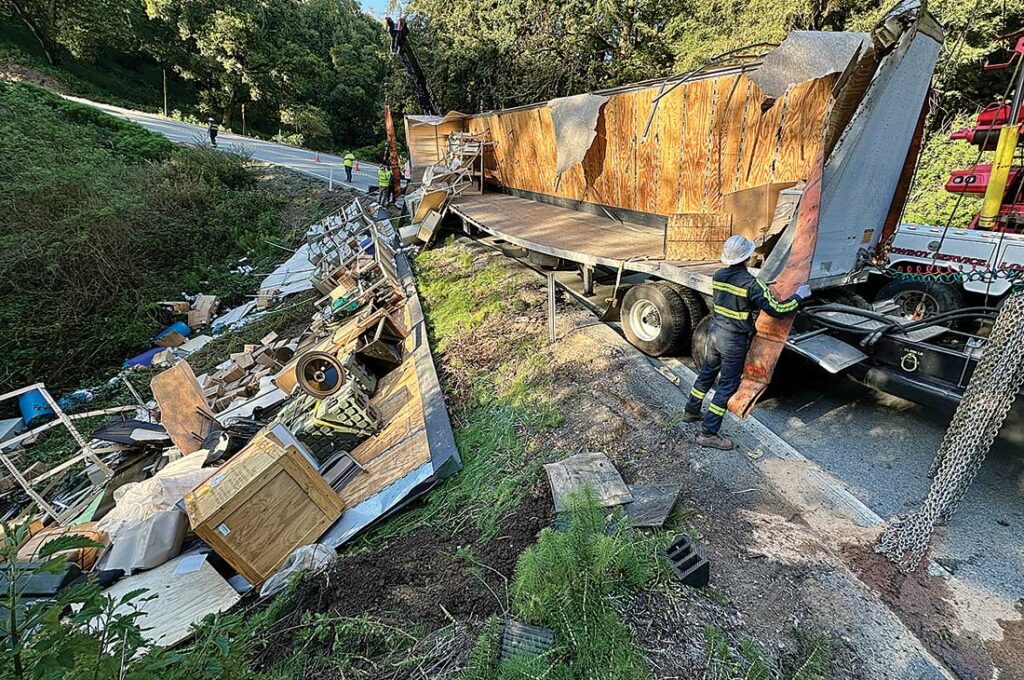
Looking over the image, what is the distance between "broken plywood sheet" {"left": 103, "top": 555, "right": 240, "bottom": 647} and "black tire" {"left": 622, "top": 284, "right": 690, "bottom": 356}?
4360mm

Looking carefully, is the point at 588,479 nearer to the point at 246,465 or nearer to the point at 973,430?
the point at 973,430

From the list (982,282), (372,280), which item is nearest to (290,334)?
(372,280)

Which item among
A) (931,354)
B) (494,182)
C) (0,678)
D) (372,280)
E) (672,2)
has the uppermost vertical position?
(672,2)

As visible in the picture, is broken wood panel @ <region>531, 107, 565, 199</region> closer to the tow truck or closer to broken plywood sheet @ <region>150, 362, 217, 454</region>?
the tow truck

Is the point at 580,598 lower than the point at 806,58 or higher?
lower

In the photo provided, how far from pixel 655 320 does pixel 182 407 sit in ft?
19.8

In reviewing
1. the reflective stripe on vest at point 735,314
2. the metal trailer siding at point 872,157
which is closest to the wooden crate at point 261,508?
the reflective stripe on vest at point 735,314

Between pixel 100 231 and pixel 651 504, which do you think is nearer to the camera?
→ pixel 651 504

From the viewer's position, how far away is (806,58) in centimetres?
390

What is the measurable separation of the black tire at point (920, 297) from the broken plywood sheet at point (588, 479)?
4.15 m

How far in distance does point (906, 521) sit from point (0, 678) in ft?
13.5

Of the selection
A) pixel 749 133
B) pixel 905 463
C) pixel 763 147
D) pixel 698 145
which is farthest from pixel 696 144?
pixel 905 463

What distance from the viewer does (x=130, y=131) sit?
16.2 metres

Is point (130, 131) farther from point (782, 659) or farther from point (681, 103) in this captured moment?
point (782, 659)
